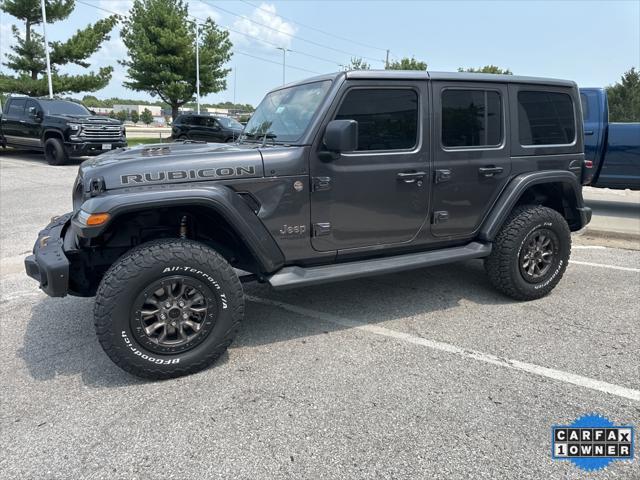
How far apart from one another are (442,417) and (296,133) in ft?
6.85

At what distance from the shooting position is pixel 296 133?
329 cm

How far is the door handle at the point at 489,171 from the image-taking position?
376 cm

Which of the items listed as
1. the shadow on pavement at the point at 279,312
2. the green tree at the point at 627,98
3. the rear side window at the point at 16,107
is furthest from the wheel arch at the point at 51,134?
the green tree at the point at 627,98

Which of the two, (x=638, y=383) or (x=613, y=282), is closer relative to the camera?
(x=638, y=383)

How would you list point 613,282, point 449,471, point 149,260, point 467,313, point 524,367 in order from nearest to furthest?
point 449,471 → point 149,260 → point 524,367 → point 467,313 → point 613,282

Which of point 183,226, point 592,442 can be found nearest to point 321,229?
point 183,226

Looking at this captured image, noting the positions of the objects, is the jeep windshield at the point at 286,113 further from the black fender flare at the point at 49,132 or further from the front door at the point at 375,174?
the black fender flare at the point at 49,132

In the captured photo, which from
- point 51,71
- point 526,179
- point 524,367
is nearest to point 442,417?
point 524,367

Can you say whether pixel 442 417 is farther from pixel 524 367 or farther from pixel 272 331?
pixel 272 331

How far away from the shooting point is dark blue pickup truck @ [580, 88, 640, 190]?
788cm

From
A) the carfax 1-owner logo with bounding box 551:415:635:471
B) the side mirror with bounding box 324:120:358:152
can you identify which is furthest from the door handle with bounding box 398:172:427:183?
the carfax 1-owner logo with bounding box 551:415:635:471

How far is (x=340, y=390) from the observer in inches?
108

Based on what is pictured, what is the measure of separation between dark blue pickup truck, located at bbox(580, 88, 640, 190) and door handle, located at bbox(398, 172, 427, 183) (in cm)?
591

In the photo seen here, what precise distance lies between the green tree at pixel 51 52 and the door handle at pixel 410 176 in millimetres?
25462
